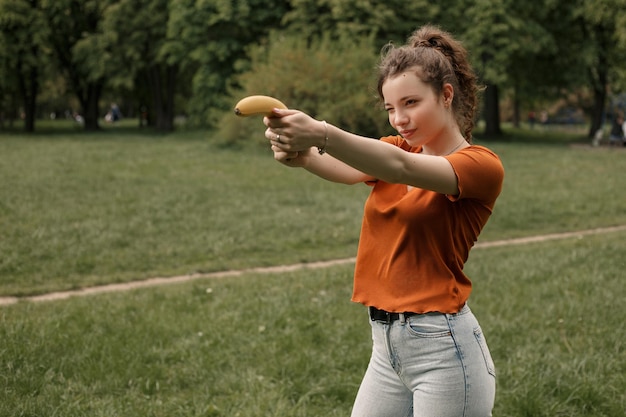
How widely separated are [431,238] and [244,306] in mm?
3744

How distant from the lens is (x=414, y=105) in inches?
85.0

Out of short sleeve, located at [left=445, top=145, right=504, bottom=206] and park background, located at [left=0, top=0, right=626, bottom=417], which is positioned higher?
short sleeve, located at [left=445, top=145, right=504, bottom=206]

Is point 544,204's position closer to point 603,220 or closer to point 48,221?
point 603,220

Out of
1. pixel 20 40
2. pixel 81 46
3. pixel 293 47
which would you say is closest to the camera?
pixel 293 47

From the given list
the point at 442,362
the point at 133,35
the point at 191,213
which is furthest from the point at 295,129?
the point at 133,35

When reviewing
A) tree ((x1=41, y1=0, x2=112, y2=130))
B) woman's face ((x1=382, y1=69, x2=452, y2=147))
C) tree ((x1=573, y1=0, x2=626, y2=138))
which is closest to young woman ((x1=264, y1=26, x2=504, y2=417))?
woman's face ((x1=382, y1=69, x2=452, y2=147))

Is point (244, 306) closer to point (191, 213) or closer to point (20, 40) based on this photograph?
point (191, 213)

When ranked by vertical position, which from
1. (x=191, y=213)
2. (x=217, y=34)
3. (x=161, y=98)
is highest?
(x=217, y=34)

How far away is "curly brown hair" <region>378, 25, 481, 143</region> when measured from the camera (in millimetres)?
2154

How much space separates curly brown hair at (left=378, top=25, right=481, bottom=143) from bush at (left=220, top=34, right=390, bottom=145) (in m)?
16.7

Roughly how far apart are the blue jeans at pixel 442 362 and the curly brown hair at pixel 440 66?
0.70 meters

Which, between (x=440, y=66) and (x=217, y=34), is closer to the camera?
(x=440, y=66)

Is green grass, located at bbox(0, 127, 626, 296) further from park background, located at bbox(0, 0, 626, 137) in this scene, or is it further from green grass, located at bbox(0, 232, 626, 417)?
park background, located at bbox(0, 0, 626, 137)

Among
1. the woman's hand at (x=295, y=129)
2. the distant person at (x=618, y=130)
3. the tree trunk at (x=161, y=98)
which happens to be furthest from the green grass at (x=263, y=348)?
the tree trunk at (x=161, y=98)
